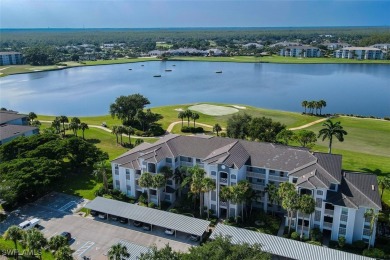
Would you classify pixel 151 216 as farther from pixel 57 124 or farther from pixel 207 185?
pixel 57 124

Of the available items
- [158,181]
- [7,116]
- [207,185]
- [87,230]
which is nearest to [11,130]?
[7,116]

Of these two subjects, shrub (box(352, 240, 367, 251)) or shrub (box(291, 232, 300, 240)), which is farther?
shrub (box(291, 232, 300, 240))

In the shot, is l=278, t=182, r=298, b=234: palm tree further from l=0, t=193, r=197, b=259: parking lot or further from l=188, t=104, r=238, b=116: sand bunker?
l=188, t=104, r=238, b=116: sand bunker

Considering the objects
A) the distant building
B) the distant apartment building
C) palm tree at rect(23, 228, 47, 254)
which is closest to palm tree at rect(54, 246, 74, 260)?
palm tree at rect(23, 228, 47, 254)

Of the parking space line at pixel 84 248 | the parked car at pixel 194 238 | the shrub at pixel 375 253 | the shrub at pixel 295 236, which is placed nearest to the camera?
the shrub at pixel 375 253

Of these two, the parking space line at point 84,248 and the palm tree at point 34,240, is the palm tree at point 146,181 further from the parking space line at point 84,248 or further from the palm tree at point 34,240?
the palm tree at point 34,240

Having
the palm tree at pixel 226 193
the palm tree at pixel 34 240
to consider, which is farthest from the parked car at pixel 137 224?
the palm tree at pixel 34 240

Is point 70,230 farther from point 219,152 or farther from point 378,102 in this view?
point 378,102
